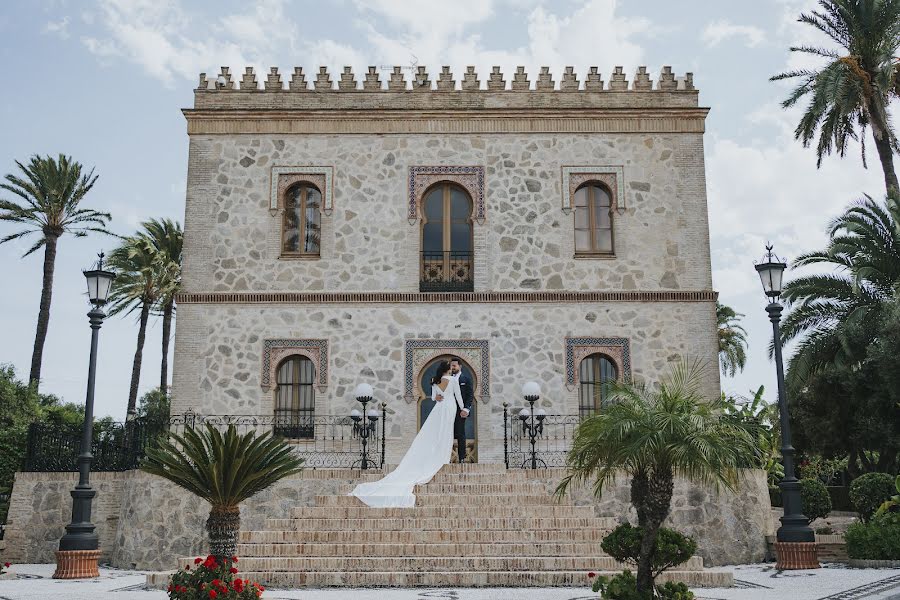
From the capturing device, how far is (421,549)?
12742mm

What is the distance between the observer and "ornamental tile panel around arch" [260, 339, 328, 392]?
18.5 metres

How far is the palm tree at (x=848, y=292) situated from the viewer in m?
19.9

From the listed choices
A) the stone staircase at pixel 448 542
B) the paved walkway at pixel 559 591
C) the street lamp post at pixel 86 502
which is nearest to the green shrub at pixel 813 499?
the paved walkway at pixel 559 591

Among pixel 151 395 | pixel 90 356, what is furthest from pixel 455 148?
pixel 151 395

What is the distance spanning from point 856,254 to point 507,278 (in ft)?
27.4

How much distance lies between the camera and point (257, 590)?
8.77 meters

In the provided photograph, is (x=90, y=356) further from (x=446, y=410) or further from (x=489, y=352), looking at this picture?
(x=489, y=352)

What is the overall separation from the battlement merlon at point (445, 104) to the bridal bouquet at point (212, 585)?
12.5 m

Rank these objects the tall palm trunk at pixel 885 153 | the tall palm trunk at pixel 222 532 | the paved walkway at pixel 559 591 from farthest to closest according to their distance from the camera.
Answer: the tall palm trunk at pixel 885 153 → the paved walkway at pixel 559 591 → the tall palm trunk at pixel 222 532

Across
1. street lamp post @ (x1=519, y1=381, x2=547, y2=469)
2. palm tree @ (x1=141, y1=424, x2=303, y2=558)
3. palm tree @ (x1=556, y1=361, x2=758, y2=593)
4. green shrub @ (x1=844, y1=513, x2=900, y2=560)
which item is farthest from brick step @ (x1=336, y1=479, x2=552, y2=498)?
palm tree @ (x1=141, y1=424, x2=303, y2=558)

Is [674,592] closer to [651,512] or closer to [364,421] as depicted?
[651,512]

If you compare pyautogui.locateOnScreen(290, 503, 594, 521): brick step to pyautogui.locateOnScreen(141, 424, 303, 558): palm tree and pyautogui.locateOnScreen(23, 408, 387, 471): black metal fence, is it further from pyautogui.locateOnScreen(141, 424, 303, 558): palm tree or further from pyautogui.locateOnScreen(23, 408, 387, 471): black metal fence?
pyautogui.locateOnScreen(141, 424, 303, 558): palm tree

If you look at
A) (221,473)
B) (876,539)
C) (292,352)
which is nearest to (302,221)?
(292,352)

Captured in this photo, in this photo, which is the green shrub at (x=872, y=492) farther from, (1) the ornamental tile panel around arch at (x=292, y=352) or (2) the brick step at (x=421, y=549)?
(1) the ornamental tile panel around arch at (x=292, y=352)
